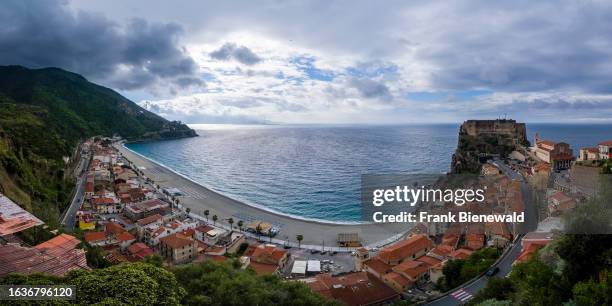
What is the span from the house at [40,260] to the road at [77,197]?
20.4 meters

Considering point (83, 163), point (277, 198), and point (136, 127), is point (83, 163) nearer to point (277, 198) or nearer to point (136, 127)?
point (277, 198)

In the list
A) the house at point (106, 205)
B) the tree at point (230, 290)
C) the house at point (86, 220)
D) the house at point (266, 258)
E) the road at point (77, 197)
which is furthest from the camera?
the house at point (106, 205)

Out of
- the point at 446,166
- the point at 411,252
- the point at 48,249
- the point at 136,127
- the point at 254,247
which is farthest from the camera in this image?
the point at 136,127

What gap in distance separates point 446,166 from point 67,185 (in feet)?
204

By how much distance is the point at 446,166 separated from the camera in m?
70.9

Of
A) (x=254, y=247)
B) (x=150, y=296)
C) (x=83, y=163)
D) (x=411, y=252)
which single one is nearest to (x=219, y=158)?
(x=83, y=163)

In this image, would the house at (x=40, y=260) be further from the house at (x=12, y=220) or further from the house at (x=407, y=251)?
the house at (x=407, y=251)

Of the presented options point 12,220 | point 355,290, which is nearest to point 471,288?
point 355,290

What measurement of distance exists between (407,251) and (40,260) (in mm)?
21325

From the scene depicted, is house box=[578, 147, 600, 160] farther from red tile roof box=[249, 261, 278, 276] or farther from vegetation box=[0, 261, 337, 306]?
vegetation box=[0, 261, 337, 306]

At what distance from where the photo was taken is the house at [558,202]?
2220 cm

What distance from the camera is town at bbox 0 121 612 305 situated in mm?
17172

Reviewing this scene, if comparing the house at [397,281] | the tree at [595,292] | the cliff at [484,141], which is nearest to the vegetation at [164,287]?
the tree at [595,292]

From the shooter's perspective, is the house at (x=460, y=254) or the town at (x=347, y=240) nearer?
the town at (x=347, y=240)
